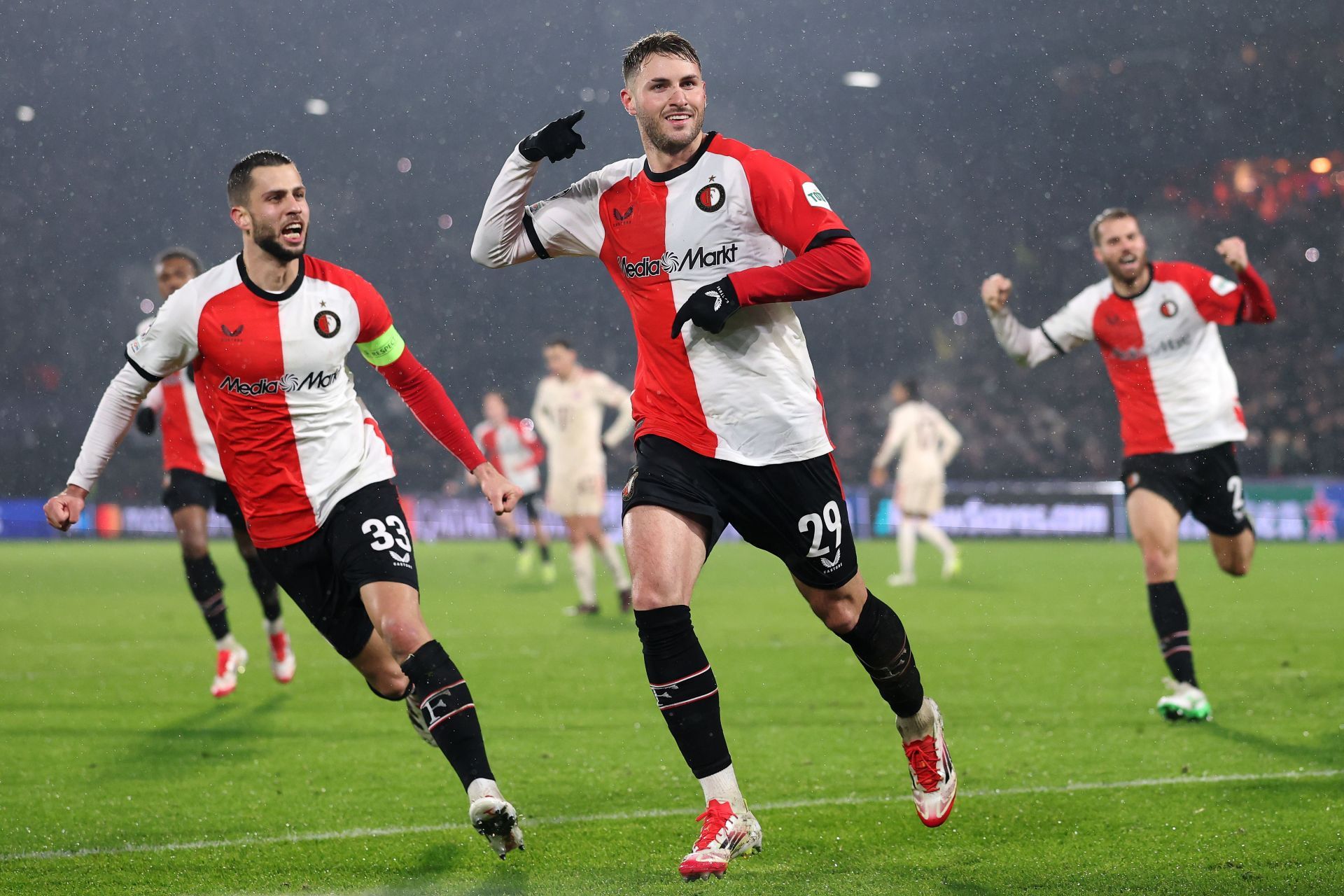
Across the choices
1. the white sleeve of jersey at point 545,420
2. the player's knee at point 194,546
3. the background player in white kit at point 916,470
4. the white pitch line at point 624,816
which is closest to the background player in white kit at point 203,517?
the player's knee at point 194,546

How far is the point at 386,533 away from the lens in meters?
4.30

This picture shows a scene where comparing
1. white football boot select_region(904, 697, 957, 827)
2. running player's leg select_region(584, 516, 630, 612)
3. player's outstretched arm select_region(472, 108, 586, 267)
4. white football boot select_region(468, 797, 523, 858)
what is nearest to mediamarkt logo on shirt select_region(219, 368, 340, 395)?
player's outstretched arm select_region(472, 108, 586, 267)

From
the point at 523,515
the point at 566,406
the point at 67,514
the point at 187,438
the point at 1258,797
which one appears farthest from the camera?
the point at 523,515

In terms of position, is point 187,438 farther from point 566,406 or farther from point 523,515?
point 523,515

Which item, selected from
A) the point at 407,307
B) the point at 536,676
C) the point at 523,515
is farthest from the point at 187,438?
the point at 407,307

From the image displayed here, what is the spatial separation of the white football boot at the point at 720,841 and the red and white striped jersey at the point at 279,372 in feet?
5.64

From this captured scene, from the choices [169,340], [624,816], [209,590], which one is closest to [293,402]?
[169,340]

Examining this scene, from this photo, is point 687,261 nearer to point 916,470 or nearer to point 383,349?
point 383,349

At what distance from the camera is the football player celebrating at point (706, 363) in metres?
3.60

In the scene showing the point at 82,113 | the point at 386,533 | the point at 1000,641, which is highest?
the point at 82,113

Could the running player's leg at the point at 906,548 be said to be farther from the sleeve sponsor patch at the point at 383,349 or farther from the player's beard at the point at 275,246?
the player's beard at the point at 275,246

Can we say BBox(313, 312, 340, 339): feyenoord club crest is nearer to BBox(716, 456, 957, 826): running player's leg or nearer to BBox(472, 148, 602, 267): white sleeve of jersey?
BBox(472, 148, 602, 267): white sleeve of jersey

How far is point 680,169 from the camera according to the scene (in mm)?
3799

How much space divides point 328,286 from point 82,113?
29052 millimetres
